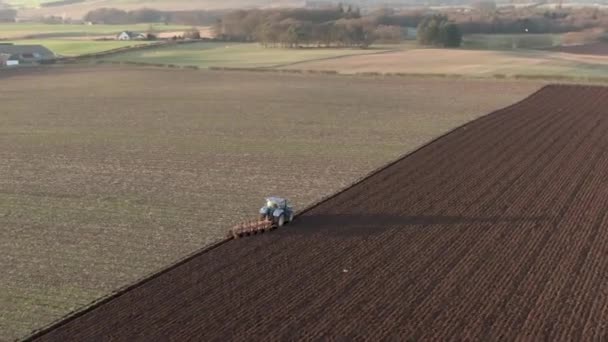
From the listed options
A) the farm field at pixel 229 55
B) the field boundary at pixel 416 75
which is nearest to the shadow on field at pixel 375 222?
the field boundary at pixel 416 75

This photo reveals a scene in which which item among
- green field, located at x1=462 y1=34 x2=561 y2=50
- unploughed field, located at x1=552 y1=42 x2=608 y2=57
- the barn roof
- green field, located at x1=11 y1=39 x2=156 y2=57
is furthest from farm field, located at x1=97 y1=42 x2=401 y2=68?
unploughed field, located at x1=552 y1=42 x2=608 y2=57

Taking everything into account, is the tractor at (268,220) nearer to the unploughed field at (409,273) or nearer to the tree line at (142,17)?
the unploughed field at (409,273)

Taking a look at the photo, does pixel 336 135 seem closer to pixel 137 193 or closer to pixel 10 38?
pixel 137 193

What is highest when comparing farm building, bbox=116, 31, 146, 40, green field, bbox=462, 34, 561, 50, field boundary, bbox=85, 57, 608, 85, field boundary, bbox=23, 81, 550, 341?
farm building, bbox=116, 31, 146, 40

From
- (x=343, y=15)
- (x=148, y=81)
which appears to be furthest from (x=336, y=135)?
→ (x=343, y=15)

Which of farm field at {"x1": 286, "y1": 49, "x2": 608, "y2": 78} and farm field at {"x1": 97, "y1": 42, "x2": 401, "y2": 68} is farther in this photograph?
farm field at {"x1": 97, "y1": 42, "x2": 401, "y2": 68}

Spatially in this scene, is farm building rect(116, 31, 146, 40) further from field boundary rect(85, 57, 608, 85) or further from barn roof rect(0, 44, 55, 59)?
field boundary rect(85, 57, 608, 85)
